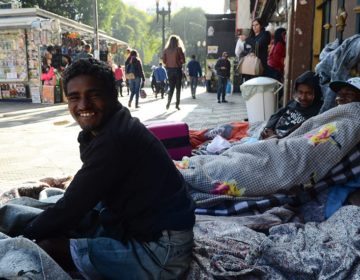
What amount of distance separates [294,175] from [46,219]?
1761 millimetres

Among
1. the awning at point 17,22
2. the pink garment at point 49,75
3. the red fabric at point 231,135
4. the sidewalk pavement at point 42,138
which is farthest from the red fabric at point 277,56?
the awning at point 17,22

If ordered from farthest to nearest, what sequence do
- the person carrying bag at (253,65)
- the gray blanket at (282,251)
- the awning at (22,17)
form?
the awning at (22,17) < the person carrying bag at (253,65) < the gray blanket at (282,251)

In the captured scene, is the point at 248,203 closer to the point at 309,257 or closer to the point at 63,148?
the point at 309,257

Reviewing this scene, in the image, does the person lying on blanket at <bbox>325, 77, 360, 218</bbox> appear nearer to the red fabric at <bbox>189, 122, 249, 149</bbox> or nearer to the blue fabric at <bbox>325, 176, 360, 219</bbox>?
the blue fabric at <bbox>325, 176, 360, 219</bbox>

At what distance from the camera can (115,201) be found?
192 centimetres

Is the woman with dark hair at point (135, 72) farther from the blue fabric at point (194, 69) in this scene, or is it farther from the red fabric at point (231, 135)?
the red fabric at point (231, 135)

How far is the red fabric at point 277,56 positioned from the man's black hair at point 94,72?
5.67 metres

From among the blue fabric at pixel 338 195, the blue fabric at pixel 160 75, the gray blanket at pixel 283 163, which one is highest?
the blue fabric at pixel 160 75

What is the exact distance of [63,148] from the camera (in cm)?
624

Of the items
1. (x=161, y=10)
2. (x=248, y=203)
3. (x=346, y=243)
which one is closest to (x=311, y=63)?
(x=248, y=203)

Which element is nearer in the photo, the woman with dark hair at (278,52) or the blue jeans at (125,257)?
the blue jeans at (125,257)

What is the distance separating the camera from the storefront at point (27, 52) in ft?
43.2

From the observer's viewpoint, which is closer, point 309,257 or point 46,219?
point 46,219

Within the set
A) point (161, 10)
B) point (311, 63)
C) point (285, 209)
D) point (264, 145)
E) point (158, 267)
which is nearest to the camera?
point (158, 267)
